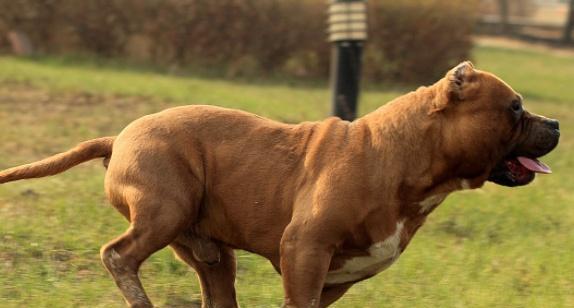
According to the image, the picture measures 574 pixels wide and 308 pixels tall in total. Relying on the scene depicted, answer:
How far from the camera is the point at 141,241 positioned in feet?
16.0

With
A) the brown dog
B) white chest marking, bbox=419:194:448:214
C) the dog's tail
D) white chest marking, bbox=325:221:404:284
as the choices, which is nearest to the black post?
the brown dog

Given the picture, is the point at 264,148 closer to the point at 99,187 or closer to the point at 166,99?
the point at 99,187

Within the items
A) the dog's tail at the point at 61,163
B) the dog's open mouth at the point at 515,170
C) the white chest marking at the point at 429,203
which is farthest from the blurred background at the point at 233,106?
the dog's open mouth at the point at 515,170

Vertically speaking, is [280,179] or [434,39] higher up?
[280,179]

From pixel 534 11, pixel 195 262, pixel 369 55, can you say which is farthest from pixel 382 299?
pixel 534 11

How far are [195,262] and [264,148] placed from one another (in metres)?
0.85

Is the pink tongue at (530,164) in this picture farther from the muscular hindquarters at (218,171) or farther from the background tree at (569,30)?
the background tree at (569,30)

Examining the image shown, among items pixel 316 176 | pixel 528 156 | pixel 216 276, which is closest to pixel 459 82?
pixel 528 156

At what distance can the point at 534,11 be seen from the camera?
59.1 meters

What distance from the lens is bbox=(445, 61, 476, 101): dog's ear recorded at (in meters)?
4.82

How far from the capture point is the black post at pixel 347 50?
10047 mm

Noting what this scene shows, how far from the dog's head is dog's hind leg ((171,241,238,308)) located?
4.79 feet

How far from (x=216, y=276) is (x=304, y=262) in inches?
36.2

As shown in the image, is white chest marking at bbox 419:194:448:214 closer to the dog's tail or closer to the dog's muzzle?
the dog's muzzle
